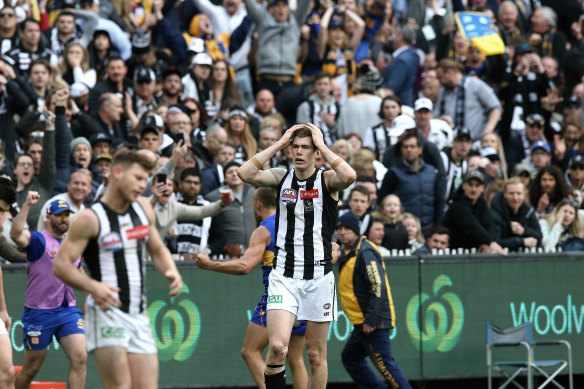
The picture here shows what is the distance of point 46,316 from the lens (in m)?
11.5

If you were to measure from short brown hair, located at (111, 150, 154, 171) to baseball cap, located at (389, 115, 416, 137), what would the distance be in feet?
27.8

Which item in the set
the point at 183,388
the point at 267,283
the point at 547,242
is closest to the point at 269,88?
the point at 547,242

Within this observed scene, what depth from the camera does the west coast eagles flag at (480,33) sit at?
1994cm

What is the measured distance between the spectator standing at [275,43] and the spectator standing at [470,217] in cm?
486

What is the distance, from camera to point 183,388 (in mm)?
13898

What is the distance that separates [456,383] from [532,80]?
24.8 feet

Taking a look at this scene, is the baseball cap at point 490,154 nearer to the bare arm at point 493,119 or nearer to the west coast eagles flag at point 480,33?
the bare arm at point 493,119

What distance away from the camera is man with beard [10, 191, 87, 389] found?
1146 centimetres

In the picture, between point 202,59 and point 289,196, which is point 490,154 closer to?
point 202,59

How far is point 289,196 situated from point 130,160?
250cm

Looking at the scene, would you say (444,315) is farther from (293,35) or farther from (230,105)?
(293,35)

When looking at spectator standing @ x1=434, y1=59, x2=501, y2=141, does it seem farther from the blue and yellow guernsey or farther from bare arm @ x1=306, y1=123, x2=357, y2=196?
bare arm @ x1=306, y1=123, x2=357, y2=196

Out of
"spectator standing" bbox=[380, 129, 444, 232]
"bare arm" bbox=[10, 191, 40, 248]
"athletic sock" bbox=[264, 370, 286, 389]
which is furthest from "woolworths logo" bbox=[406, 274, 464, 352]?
"bare arm" bbox=[10, 191, 40, 248]

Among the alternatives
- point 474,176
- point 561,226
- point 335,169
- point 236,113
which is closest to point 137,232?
point 335,169
